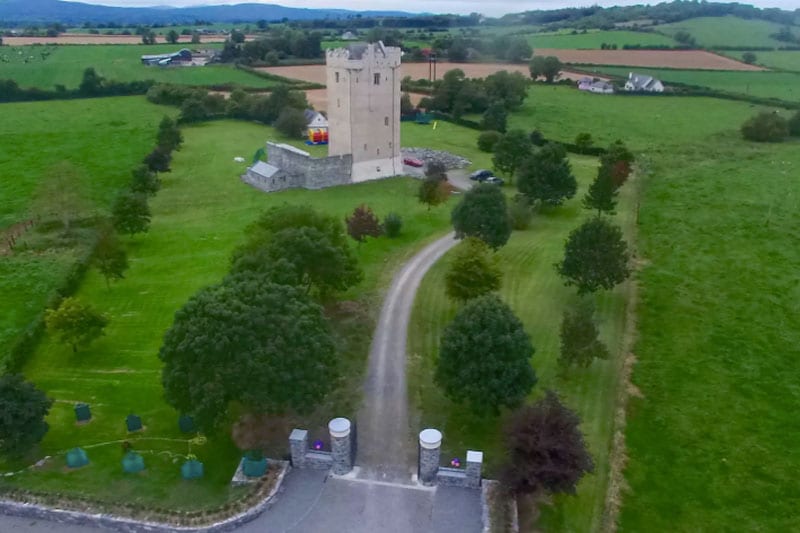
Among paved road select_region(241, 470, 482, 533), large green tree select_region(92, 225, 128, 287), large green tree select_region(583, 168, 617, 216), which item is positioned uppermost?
large green tree select_region(583, 168, 617, 216)

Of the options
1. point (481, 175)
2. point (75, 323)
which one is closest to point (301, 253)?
point (75, 323)

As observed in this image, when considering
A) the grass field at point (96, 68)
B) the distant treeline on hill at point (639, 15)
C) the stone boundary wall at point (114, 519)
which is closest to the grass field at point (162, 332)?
the stone boundary wall at point (114, 519)

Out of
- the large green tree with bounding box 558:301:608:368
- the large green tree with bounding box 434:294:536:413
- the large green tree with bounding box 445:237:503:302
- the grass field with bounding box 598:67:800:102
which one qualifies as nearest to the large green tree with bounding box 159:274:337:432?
the large green tree with bounding box 434:294:536:413

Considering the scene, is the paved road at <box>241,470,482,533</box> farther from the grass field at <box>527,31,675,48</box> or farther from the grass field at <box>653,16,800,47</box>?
the grass field at <box>653,16,800,47</box>

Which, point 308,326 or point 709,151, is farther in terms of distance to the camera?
point 709,151

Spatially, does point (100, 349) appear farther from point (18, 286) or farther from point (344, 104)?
point (344, 104)

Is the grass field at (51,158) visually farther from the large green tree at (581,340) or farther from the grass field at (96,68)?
the large green tree at (581,340)

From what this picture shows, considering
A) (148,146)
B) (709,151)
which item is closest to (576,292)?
(709,151)
